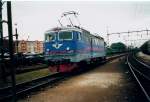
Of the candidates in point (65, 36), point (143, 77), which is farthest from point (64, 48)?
point (143, 77)

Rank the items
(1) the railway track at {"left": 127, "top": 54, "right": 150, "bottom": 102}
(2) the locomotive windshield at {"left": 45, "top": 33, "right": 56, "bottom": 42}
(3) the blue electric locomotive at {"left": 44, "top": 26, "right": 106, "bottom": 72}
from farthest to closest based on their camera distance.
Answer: (2) the locomotive windshield at {"left": 45, "top": 33, "right": 56, "bottom": 42} → (3) the blue electric locomotive at {"left": 44, "top": 26, "right": 106, "bottom": 72} → (1) the railway track at {"left": 127, "top": 54, "right": 150, "bottom": 102}

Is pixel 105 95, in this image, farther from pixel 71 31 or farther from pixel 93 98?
pixel 71 31

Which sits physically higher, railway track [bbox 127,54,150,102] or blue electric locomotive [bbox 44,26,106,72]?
blue electric locomotive [bbox 44,26,106,72]

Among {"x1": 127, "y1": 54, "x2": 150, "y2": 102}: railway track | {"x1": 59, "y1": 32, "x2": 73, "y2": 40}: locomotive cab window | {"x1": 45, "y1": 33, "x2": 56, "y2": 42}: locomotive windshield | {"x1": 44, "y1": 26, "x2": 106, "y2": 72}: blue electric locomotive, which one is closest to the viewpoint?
{"x1": 127, "y1": 54, "x2": 150, "y2": 102}: railway track

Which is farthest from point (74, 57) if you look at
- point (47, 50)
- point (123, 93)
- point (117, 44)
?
point (117, 44)

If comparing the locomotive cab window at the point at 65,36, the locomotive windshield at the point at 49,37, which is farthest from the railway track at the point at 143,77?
the locomotive windshield at the point at 49,37

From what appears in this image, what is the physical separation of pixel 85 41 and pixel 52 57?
344 centimetres

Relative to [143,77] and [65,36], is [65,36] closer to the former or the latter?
[65,36]

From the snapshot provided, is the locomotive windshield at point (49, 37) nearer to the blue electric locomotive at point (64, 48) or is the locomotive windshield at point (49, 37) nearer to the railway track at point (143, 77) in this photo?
the blue electric locomotive at point (64, 48)

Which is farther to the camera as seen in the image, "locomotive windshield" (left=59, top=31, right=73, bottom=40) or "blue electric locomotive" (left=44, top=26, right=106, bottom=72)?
→ "locomotive windshield" (left=59, top=31, right=73, bottom=40)

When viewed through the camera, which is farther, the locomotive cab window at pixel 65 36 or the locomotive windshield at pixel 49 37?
the locomotive windshield at pixel 49 37

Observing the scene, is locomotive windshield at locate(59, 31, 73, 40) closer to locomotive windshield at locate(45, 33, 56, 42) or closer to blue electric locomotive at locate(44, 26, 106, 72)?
blue electric locomotive at locate(44, 26, 106, 72)

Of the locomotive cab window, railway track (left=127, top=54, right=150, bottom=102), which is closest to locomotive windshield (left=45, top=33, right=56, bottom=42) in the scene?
the locomotive cab window

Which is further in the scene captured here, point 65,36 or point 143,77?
point 65,36
